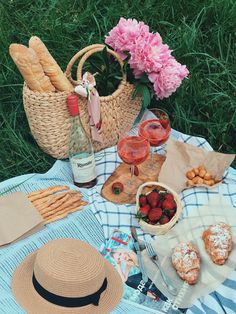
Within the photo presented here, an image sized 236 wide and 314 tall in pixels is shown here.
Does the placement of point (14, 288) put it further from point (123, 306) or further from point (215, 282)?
point (215, 282)

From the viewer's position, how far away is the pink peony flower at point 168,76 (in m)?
2.54

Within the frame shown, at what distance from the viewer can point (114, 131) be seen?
265cm

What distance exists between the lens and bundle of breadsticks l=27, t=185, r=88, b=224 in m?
2.22

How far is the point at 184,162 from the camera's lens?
2.46 meters

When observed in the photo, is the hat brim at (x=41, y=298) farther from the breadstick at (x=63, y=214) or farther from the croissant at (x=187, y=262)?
the breadstick at (x=63, y=214)

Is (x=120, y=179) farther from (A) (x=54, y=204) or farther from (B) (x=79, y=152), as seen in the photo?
(A) (x=54, y=204)

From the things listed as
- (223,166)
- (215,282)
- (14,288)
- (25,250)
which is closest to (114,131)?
(223,166)

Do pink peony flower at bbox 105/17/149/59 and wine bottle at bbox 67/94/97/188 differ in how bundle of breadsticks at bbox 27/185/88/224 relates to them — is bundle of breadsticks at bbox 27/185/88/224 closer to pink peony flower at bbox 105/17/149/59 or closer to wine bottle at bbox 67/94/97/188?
wine bottle at bbox 67/94/97/188

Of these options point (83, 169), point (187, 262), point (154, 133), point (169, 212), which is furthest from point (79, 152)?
point (187, 262)

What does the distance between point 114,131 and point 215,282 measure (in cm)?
105

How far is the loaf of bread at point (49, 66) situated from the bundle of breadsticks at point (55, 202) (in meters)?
0.49

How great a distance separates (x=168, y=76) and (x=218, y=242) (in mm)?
972

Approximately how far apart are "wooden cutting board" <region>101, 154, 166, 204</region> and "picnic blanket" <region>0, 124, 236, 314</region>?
0.10 ft

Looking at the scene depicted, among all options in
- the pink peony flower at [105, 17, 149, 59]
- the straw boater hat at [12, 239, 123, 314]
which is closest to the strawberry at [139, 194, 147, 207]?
the straw boater hat at [12, 239, 123, 314]
